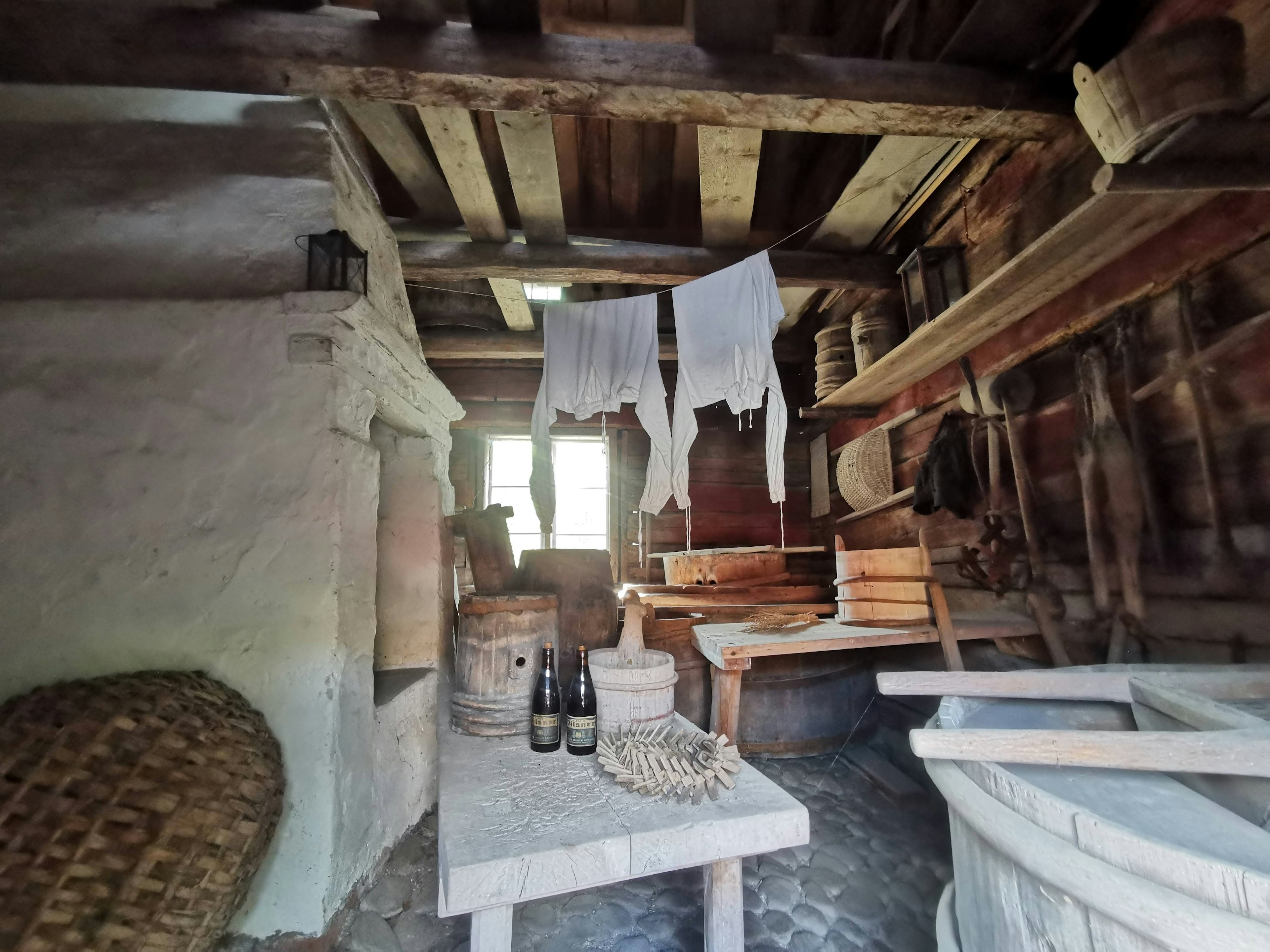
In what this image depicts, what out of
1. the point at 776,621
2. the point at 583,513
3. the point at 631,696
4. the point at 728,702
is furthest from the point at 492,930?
the point at 583,513

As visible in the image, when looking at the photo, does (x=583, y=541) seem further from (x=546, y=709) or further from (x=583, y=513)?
(x=546, y=709)

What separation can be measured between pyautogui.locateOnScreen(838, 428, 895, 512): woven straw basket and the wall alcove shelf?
0.64 metres

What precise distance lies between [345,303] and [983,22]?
2839mm

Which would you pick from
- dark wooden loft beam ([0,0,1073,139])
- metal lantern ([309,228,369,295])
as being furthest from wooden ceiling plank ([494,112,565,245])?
metal lantern ([309,228,369,295])

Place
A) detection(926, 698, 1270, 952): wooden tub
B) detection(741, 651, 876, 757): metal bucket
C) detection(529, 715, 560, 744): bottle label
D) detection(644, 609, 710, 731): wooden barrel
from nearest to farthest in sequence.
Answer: detection(926, 698, 1270, 952): wooden tub < detection(529, 715, 560, 744): bottle label < detection(644, 609, 710, 731): wooden barrel < detection(741, 651, 876, 757): metal bucket

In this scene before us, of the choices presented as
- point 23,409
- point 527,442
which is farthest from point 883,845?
point 527,442

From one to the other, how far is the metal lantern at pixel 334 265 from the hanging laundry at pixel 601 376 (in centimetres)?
166

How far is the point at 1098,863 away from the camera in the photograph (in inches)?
47.0

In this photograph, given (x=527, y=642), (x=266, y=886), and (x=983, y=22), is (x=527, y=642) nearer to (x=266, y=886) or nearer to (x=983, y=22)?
(x=266, y=886)

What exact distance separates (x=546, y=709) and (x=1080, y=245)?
11.4ft

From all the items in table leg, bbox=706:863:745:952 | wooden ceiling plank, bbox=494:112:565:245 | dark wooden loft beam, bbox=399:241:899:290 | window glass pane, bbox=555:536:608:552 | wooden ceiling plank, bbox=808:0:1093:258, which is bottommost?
table leg, bbox=706:863:745:952

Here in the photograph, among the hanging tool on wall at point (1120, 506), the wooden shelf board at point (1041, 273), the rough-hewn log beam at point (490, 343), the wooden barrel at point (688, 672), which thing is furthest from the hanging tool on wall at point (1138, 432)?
the rough-hewn log beam at point (490, 343)

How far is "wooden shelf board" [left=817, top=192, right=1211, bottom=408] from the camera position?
243 cm

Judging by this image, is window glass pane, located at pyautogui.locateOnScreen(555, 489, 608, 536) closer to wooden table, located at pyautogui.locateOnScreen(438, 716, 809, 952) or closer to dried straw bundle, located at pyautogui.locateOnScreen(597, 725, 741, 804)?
dried straw bundle, located at pyautogui.locateOnScreen(597, 725, 741, 804)
